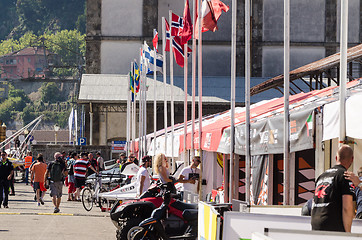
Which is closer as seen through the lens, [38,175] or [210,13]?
[210,13]

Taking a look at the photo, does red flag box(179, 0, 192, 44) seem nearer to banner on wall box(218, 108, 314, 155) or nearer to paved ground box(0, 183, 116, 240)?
paved ground box(0, 183, 116, 240)

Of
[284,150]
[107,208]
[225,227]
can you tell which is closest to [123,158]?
[107,208]

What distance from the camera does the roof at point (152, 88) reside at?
2242 inches

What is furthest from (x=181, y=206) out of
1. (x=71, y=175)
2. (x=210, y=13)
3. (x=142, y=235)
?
(x=71, y=175)

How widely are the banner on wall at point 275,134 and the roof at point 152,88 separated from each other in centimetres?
3904

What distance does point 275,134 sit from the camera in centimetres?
1399

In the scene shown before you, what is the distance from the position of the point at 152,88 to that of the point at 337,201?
162 ft

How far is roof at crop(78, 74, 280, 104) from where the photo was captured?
56938 mm

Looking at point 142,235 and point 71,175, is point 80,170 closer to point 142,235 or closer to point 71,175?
point 71,175

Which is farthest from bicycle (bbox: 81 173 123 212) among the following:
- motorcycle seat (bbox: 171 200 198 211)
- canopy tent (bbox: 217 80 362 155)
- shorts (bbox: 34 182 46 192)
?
motorcycle seat (bbox: 171 200 198 211)

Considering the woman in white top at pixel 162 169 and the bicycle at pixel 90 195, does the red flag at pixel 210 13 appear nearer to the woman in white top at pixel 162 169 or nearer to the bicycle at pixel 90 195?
the woman in white top at pixel 162 169

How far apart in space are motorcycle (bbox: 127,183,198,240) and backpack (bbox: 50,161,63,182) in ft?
33.8

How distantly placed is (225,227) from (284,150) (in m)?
4.14

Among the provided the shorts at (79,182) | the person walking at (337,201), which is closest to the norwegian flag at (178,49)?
the shorts at (79,182)
